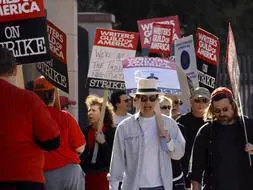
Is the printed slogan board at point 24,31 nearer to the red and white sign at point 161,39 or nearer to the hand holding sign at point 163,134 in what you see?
the hand holding sign at point 163,134

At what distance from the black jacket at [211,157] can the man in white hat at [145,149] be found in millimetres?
236

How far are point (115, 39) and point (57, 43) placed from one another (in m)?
2.04

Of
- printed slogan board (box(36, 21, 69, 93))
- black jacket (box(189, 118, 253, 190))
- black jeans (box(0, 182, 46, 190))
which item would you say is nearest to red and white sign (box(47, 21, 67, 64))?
printed slogan board (box(36, 21, 69, 93))

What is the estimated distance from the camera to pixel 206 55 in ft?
47.4

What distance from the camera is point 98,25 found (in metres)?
17.3

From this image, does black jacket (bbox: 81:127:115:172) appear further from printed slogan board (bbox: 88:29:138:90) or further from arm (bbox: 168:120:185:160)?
arm (bbox: 168:120:185:160)

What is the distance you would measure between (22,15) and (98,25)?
8.47 metres

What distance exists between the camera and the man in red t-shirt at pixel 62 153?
8.76 m

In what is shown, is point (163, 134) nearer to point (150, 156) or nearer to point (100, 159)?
point (150, 156)

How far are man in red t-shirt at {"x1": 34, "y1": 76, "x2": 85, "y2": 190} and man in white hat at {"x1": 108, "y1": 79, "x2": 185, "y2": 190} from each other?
0.57 meters

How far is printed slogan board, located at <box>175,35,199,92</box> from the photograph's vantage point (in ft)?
44.6

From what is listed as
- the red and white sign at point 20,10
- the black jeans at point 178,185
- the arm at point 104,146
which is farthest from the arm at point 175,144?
the arm at point 104,146

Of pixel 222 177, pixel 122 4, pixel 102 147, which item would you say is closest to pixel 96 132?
pixel 102 147

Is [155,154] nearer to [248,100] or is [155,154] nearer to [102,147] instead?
[102,147]
